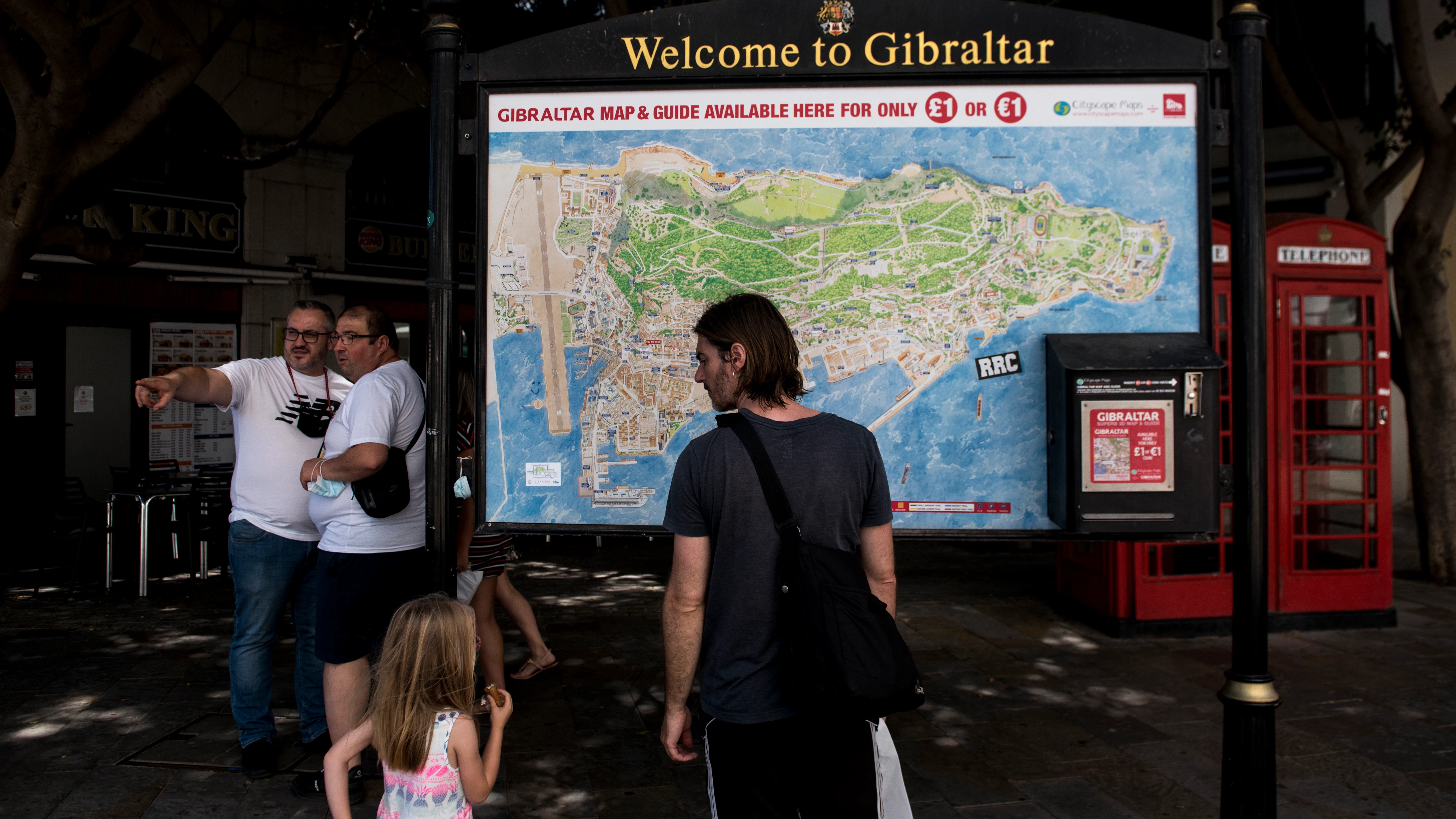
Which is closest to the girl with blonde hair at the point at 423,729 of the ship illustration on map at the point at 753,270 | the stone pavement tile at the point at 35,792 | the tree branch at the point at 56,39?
the ship illustration on map at the point at 753,270

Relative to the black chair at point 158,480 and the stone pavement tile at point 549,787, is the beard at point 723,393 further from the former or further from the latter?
the black chair at point 158,480

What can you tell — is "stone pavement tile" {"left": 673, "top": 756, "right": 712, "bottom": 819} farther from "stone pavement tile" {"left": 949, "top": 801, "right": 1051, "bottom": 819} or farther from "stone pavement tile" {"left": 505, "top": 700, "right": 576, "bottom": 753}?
"stone pavement tile" {"left": 949, "top": 801, "right": 1051, "bottom": 819}

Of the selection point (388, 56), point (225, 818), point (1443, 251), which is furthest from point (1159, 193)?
point (388, 56)

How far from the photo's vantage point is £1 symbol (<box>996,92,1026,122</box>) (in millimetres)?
3113

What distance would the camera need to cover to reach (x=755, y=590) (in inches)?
91.4

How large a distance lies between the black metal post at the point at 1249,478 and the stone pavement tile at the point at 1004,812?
3.07ft

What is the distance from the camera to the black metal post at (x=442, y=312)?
9.87ft

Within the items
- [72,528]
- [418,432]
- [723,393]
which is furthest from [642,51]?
[72,528]

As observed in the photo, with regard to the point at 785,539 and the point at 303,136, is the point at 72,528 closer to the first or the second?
the point at 303,136

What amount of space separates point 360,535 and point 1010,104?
2.84m

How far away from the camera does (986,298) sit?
3152mm

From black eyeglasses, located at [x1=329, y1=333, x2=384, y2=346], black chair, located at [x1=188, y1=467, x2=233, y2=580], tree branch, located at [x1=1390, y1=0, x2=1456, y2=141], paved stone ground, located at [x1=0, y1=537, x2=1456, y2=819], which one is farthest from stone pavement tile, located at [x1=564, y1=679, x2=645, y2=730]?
tree branch, located at [x1=1390, y1=0, x2=1456, y2=141]

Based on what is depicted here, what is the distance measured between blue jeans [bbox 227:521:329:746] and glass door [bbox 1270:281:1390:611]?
6.15 meters

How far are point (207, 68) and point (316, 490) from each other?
9.20 metres
